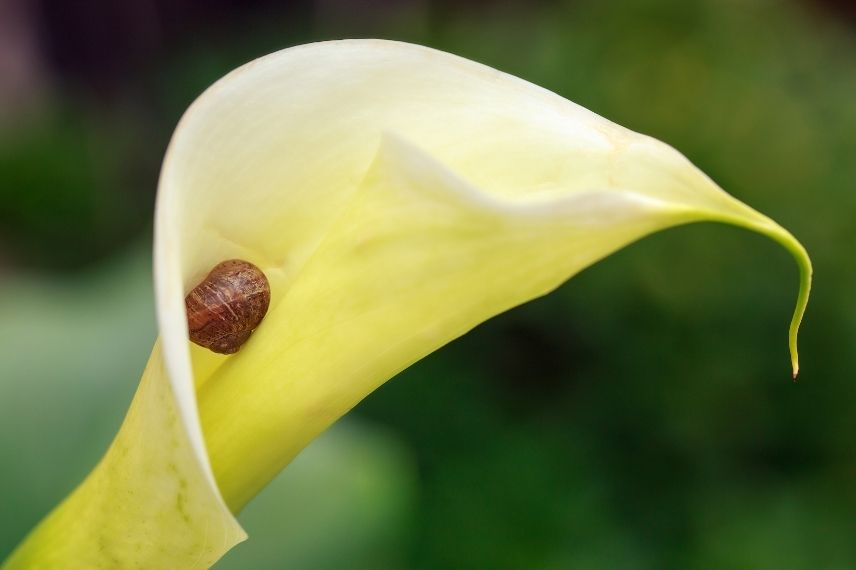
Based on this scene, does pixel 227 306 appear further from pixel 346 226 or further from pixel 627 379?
pixel 627 379

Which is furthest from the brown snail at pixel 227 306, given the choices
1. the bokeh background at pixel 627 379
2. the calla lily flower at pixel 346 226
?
the bokeh background at pixel 627 379

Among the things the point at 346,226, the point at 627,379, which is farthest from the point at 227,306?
the point at 627,379

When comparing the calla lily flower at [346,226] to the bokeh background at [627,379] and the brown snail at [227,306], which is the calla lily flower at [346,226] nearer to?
the brown snail at [227,306]

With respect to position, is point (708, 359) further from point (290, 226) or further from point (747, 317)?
point (290, 226)

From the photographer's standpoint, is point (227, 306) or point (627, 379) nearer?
point (227, 306)

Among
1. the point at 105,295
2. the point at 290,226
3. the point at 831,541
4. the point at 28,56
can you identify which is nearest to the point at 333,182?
the point at 290,226

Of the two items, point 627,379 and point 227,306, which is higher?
point 227,306
